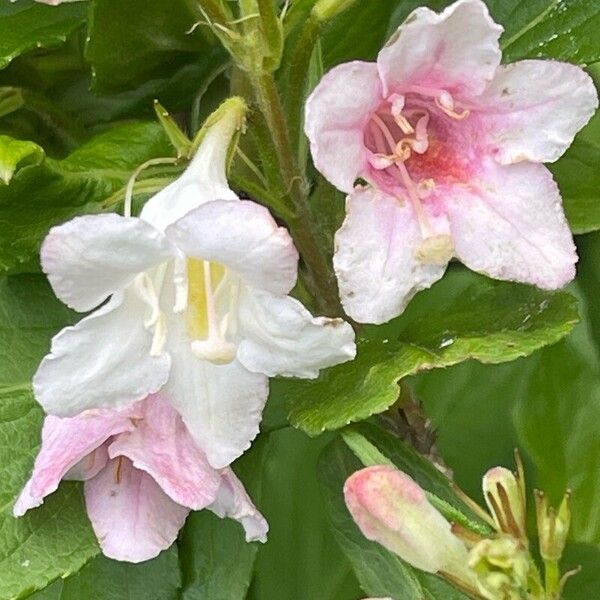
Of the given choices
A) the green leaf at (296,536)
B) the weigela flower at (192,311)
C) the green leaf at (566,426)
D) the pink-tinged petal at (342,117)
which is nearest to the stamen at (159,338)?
the weigela flower at (192,311)

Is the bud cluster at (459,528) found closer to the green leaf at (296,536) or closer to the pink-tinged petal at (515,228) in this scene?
the pink-tinged petal at (515,228)

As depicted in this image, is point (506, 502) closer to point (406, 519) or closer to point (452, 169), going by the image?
point (406, 519)

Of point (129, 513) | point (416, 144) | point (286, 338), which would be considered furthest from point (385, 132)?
point (129, 513)

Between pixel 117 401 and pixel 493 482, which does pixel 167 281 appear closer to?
pixel 117 401

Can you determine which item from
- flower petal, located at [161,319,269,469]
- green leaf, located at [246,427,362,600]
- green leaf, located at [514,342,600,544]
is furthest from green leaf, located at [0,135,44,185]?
green leaf, located at [514,342,600,544]

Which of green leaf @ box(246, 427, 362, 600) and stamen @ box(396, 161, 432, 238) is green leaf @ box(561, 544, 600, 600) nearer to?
green leaf @ box(246, 427, 362, 600)

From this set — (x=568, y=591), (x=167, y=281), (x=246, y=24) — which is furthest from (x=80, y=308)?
(x=568, y=591)
